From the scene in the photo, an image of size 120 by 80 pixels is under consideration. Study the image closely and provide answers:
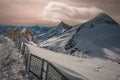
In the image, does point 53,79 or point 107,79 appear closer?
point 53,79

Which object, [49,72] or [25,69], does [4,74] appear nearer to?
[25,69]

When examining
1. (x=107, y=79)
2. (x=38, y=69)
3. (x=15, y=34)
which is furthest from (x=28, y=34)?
(x=38, y=69)

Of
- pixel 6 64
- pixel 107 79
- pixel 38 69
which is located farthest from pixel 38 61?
pixel 107 79

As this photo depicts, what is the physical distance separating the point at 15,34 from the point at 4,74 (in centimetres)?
14829

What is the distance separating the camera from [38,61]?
18.6 m

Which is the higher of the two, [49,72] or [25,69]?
[49,72]

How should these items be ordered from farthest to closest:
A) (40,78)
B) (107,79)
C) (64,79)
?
(107,79)
(40,78)
(64,79)

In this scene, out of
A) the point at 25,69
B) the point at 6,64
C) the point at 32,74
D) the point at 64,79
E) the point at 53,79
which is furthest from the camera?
the point at 6,64

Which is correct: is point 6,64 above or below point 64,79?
below

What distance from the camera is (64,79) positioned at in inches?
464

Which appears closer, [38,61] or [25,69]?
[38,61]

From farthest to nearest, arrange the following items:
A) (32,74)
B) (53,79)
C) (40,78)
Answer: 1. (32,74)
2. (40,78)
3. (53,79)

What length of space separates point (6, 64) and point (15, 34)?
143m

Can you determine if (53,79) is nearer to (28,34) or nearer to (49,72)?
(49,72)
